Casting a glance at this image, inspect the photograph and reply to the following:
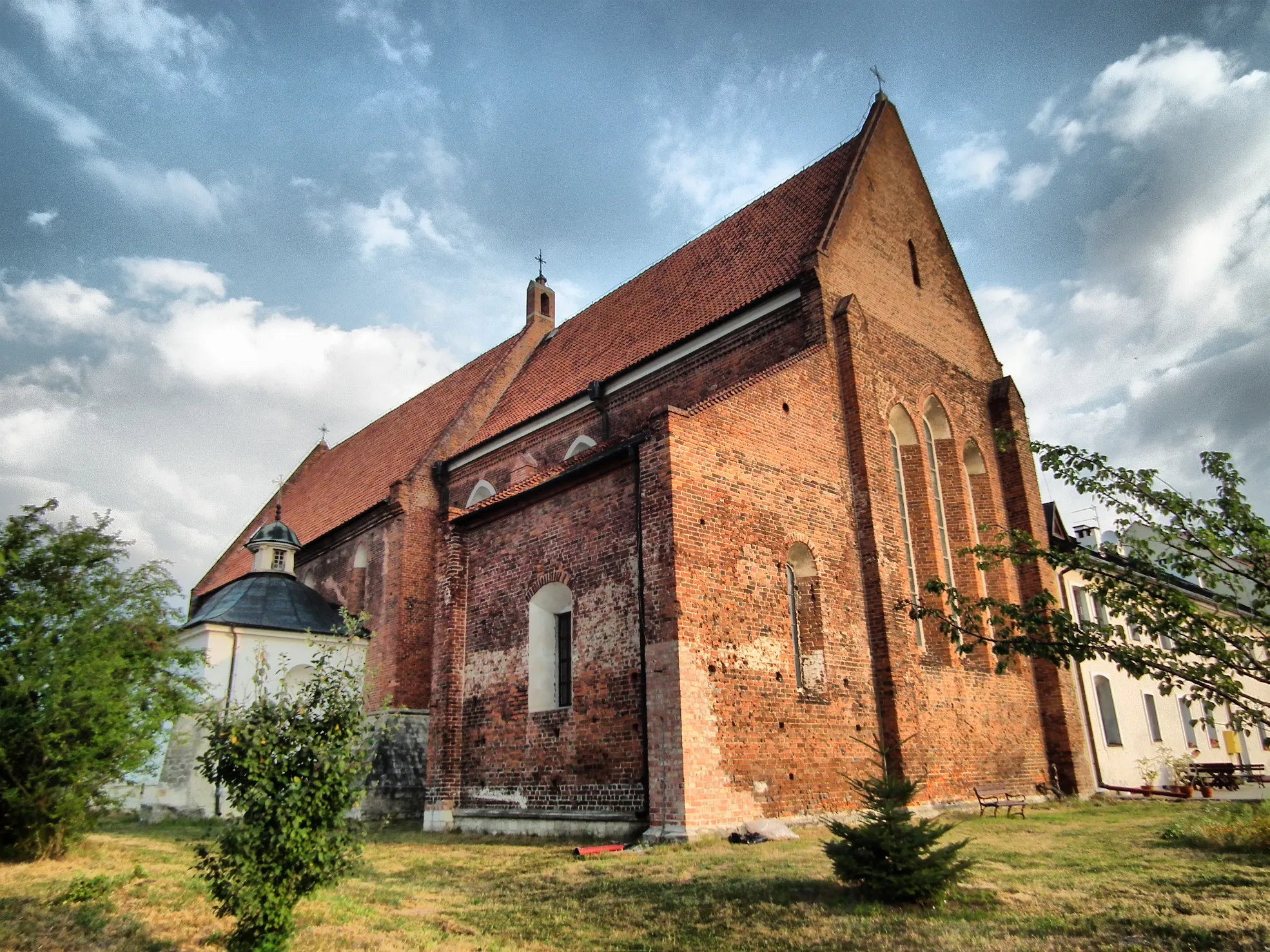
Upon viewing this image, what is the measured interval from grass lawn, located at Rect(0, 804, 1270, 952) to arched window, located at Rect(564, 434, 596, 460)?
363 inches

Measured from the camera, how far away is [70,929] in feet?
21.0

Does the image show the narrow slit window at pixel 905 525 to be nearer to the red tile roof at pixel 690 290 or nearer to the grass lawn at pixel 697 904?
the red tile roof at pixel 690 290

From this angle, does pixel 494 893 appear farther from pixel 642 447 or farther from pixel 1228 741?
pixel 1228 741

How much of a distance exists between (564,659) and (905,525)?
6.41 metres

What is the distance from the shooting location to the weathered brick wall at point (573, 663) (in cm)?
1172

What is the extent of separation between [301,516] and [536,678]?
1572 centimetres

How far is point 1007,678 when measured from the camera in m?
15.9

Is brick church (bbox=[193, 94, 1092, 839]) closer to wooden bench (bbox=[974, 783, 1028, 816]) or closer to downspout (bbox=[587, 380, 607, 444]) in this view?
downspout (bbox=[587, 380, 607, 444])

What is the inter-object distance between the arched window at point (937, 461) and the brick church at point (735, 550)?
0.27 ft

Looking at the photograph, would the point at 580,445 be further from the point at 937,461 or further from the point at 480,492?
the point at 937,461

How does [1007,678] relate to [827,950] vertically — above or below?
above

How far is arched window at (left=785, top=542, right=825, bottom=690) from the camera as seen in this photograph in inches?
486

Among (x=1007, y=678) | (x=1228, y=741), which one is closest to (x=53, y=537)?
(x=1007, y=678)

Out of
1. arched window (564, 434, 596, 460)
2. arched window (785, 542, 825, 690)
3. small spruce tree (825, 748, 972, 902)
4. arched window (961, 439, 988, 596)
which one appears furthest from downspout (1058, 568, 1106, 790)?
small spruce tree (825, 748, 972, 902)
